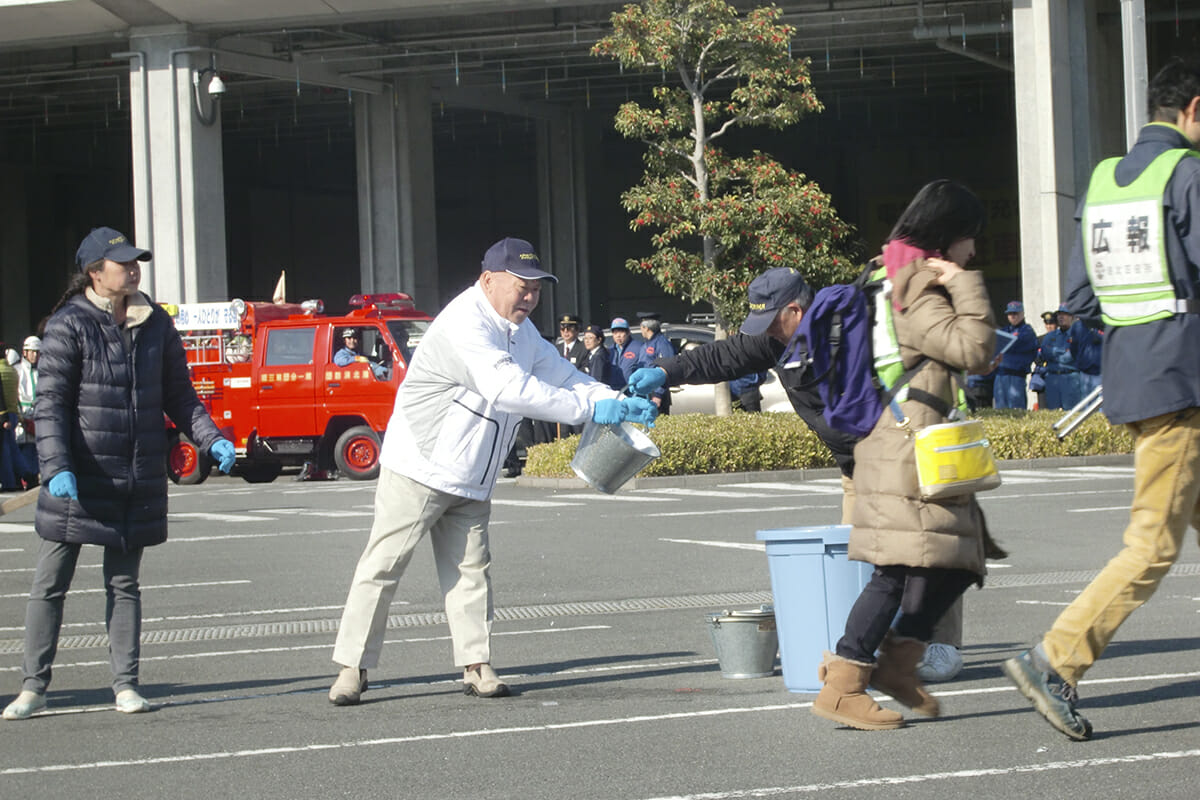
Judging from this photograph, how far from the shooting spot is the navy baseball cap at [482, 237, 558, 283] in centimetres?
629

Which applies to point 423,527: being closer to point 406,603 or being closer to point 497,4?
point 406,603

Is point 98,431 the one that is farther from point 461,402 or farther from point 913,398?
point 913,398

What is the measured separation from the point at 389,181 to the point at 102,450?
29844mm

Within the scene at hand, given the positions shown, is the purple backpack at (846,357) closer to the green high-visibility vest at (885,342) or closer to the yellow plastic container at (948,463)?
the green high-visibility vest at (885,342)

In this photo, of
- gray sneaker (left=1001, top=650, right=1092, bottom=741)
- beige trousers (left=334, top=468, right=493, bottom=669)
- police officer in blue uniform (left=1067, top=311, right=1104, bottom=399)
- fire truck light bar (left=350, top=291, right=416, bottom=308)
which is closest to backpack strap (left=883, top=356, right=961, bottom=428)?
gray sneaker (left=1001, top=650, right=1092, bottom=741)

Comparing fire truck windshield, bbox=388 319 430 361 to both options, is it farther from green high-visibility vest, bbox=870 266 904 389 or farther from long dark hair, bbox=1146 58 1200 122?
long dark hair, bbox=1146 58 1200 122

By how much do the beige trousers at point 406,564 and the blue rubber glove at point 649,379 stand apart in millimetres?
788

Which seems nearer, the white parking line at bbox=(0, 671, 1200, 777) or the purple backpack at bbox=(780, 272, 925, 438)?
the white parking line at bbox=(0, 671, 1200, 777)

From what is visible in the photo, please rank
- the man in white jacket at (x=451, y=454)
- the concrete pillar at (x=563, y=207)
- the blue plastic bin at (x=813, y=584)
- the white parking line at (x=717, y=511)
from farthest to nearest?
the concrete pillar at (x=563, y=207) < the white parking line at (x=717, y=511) < the man in white jacket at (x=451, y=454) < the blue plastic bin at (x=813, y=584)

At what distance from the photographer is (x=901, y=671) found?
5.22m

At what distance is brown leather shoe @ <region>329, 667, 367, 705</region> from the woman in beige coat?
6.30ft

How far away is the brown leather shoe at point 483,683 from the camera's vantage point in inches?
250

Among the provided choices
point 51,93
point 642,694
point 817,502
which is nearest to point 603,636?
point 642,694

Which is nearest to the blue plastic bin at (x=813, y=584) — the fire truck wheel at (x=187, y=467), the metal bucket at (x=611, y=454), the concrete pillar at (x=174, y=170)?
the metal bucket at (x=611, y=454)
